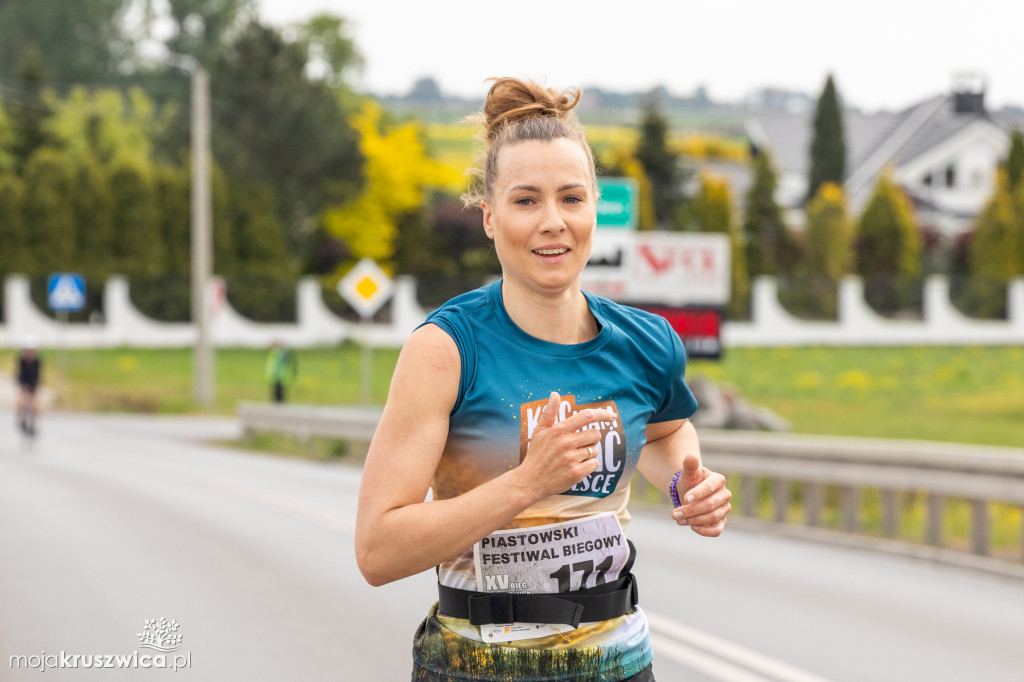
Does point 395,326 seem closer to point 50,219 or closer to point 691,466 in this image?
point 50,219

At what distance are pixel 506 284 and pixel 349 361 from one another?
4419 centimetres

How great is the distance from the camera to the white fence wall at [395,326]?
4969cm

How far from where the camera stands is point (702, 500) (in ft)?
9.95

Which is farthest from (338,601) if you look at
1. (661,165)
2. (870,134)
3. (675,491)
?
(870,134)

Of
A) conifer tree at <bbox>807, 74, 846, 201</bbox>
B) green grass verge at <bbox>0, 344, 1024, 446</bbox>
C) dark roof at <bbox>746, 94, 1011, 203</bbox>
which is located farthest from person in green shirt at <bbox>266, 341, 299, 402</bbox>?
dark roof at <bbox>746, 94, 1011, 203</bbox>

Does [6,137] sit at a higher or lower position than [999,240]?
higher

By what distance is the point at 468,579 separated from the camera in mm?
3111

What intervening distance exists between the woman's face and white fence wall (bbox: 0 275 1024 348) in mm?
46713

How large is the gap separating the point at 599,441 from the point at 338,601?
6892 millimetres

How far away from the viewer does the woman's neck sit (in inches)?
122

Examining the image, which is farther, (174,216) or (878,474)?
(174,216)

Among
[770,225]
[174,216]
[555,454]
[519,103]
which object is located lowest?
[555,454]
